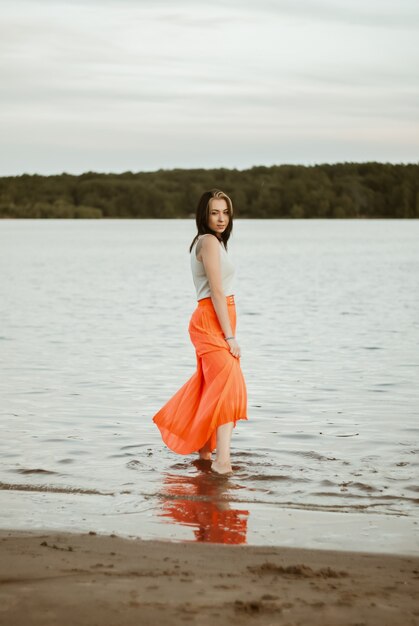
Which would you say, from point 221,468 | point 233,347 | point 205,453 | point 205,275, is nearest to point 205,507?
point 221,468

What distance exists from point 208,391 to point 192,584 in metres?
2.76

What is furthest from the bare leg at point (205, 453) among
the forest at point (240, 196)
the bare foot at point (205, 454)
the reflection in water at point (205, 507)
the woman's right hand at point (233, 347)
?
the forest at point (240, 196)

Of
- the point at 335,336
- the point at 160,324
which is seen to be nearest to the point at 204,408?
the point at 335,336

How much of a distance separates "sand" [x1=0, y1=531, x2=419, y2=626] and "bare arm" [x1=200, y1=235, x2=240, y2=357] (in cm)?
210

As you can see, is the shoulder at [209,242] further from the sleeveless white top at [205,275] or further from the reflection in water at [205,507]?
the reflection in water at [205,507]

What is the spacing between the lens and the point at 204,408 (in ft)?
23.1

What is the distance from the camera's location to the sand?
3.92 m

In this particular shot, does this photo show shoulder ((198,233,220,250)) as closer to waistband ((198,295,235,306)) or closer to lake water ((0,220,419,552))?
waistband ((198,295,235,306))

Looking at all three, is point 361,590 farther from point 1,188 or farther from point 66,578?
point 1,188

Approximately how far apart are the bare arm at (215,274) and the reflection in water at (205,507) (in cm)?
107

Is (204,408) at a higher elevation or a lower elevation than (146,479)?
higher

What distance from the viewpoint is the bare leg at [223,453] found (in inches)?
276

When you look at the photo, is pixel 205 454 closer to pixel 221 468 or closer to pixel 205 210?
pixel 221 468

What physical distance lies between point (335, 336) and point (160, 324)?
142 inches
